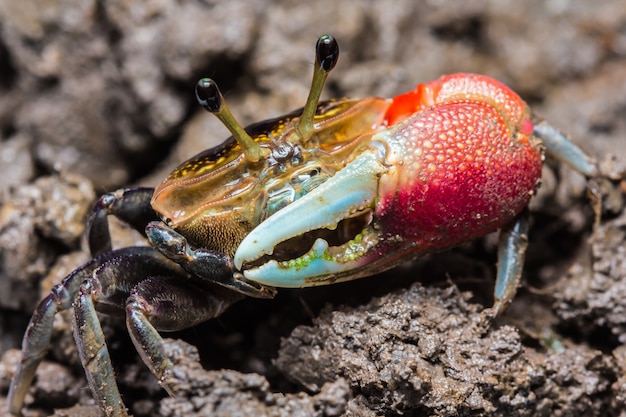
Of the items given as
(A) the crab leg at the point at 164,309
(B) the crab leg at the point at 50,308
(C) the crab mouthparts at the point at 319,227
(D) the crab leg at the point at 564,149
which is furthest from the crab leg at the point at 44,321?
(D) the crab leg at the point at 564,149

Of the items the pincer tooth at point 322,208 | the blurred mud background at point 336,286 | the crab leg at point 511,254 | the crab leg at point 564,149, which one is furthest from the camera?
the crab leg at point 564,149

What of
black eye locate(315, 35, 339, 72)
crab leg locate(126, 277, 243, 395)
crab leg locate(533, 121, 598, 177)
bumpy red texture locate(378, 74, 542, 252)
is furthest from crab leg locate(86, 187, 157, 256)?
crab leg locate(533, 121, 598, 177)

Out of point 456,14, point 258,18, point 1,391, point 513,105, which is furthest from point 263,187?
point 456,14

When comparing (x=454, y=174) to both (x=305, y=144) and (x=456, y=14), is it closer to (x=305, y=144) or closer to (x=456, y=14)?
(x=305, y=144)

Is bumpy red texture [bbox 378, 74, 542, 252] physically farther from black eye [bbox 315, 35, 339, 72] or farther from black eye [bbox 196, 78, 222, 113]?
black eye [bbox 196, 78, 222, 113]

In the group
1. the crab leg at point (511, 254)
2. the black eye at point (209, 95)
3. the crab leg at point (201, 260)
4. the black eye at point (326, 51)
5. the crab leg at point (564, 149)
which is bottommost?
the crab leg at point (511, 254)

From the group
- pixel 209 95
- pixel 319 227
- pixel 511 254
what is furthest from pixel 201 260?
pixel 511 254

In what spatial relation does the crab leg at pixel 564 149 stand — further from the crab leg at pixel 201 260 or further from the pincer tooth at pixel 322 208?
the crab leg at pixel 201 260
